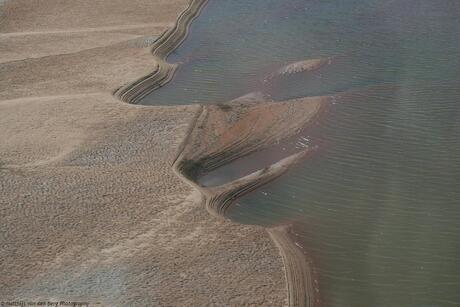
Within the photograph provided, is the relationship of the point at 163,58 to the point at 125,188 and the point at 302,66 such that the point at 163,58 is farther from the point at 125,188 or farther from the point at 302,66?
the point at 125,188

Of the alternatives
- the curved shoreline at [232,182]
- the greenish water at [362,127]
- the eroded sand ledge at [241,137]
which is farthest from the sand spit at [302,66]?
the curved shoreline at [232,182]

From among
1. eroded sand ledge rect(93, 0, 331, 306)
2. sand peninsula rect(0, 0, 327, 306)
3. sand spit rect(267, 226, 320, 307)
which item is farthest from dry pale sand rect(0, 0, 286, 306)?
eroded sand ledge rect(93, 0, 331, 306)

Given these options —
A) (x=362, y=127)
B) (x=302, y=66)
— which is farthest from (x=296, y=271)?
(x=302, y=66)

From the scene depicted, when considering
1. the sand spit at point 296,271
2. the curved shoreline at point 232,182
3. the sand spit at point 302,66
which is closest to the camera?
the sand spit at point 296,271

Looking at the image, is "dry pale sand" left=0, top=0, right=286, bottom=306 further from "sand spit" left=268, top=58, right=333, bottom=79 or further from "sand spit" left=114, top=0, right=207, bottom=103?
"sand spit" left=268, top=58, right=333, bottom=79

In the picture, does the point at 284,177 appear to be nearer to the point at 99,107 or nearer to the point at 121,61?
the point at 99,107

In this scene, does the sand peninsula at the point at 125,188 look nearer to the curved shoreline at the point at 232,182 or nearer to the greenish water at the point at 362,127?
the curved shoreline at the point at 232,182
